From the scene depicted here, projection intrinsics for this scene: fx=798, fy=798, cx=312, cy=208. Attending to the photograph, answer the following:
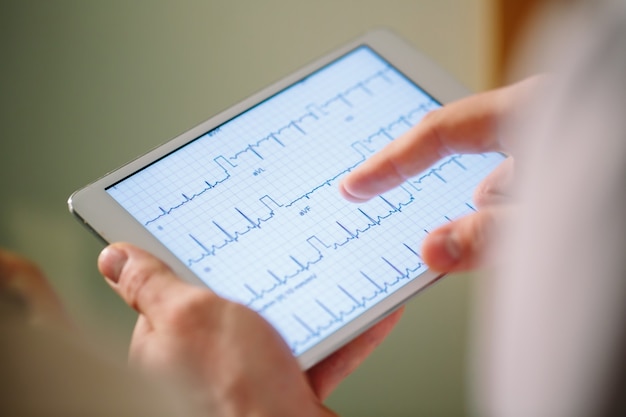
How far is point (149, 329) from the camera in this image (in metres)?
0.60

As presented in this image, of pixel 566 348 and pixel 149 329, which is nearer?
pixel 566 348

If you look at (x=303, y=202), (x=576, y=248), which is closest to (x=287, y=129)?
(x=303, y=202)

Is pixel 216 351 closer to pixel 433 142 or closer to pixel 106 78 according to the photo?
pixel 433 142

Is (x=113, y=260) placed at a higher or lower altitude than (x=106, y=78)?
lower

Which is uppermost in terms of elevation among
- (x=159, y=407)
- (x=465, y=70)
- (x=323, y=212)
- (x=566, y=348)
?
(x=465, y=70)

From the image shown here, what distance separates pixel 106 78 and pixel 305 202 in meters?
0.40

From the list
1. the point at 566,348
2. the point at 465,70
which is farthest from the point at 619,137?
the point at 465,70

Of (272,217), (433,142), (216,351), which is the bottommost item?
(216,351)

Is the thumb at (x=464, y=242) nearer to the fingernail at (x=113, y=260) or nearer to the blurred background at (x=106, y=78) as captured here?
the fingernail at (x=113, y=260)

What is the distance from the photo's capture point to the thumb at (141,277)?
0.57 meters

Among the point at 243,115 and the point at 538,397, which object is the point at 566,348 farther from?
the point at 243,115

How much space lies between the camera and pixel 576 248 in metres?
0.40

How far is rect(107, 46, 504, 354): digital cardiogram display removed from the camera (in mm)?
600

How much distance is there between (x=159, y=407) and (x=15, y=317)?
0.25 ft
